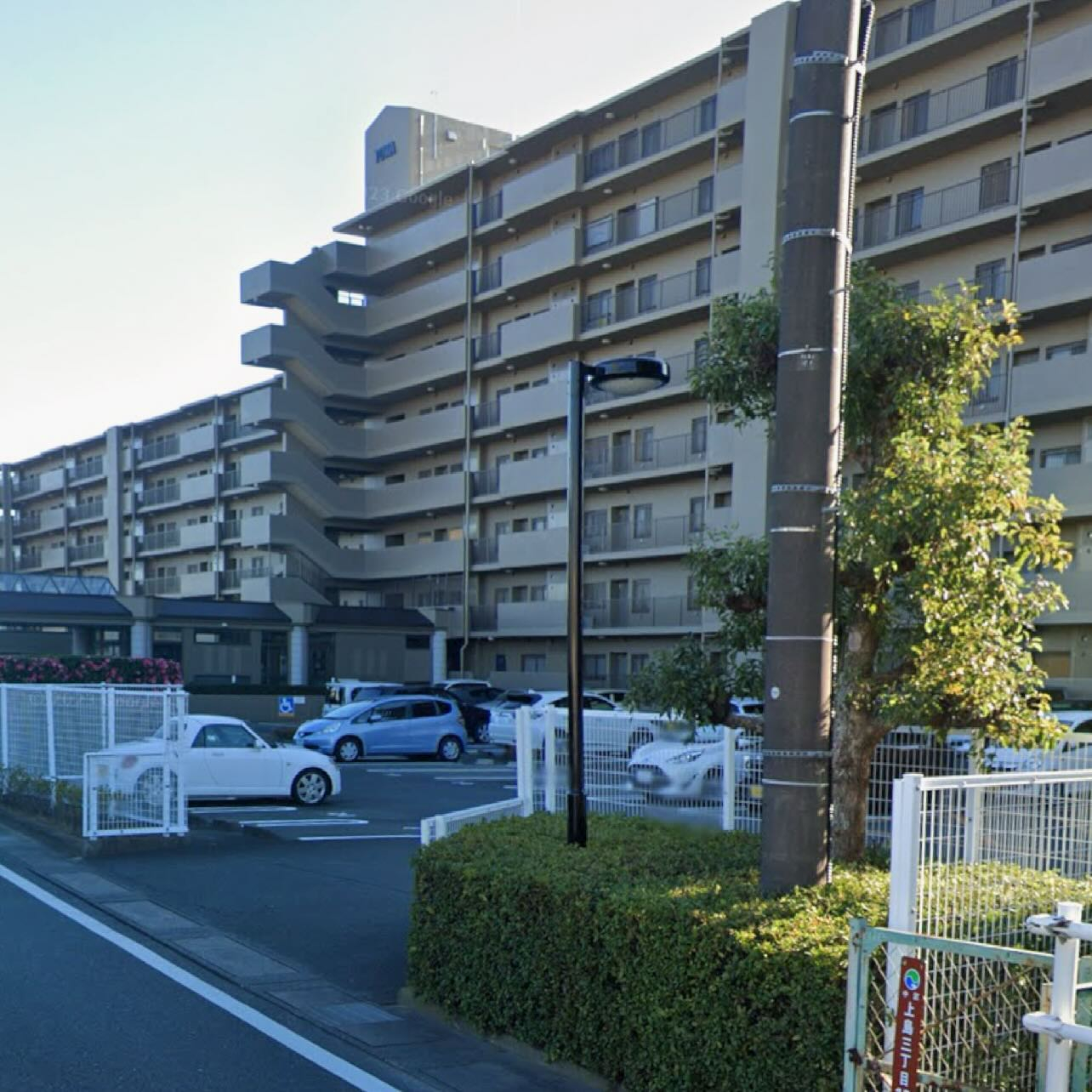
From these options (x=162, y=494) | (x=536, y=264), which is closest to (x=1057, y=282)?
(x=536, y=264)

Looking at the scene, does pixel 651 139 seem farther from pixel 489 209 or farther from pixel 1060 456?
pixel 1060 456

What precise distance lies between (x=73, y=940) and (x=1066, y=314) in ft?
90.4

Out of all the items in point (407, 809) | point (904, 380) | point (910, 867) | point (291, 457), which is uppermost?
point (291, 457)

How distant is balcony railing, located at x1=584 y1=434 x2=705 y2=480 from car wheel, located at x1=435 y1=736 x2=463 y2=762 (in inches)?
496

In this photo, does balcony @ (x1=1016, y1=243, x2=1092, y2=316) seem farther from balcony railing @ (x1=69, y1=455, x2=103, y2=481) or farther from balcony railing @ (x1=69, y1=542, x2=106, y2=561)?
balcony railing @ (x1=69, y1=455, x2=103, y2=481)

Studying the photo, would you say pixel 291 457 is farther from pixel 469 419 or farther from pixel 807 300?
pixel 807 300

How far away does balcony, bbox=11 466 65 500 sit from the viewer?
7471 centimetres

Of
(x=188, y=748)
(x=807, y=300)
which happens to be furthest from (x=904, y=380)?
(x=188, y=748)

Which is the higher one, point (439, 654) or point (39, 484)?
point (39, 484)

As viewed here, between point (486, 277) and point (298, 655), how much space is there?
15817 millimetres

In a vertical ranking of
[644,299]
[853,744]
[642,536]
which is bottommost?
[853,744]

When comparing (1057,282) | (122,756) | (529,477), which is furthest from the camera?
(529,477)

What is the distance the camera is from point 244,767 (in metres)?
18.3

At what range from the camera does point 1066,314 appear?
30.1 metres
